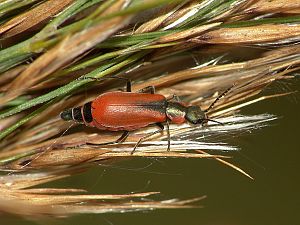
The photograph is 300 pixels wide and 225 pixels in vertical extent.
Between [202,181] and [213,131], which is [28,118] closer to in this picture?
[213,131]

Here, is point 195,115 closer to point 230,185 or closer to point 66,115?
point 66,115

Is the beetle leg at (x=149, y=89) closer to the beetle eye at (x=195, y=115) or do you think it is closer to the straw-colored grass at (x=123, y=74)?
the straw-colored grass at (x=123, y=74)

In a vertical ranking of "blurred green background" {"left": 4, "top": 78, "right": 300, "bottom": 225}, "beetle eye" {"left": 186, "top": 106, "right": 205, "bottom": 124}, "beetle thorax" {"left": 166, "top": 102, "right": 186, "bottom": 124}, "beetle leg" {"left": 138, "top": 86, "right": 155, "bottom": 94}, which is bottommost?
"blurred green background" {"left": 4, "top": 78, "right": 300, "bottom": 225}

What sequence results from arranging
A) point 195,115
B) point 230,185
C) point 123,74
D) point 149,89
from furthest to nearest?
point 230,185 → point 195,115 → point 149,89 → point 123,74

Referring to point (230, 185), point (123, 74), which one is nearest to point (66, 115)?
point (123, 74)

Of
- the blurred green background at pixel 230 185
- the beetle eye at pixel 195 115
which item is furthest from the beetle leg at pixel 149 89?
the blurred green background at pixel 230 185

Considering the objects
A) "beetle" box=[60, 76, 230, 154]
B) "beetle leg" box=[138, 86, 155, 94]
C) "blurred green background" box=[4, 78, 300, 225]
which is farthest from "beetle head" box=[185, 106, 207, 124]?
"blurred green background" box=[4, 78, 300, 225]

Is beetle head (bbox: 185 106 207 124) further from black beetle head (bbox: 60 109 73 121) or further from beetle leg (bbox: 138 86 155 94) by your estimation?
black beetle head (bbox: 60 109 73 121)
